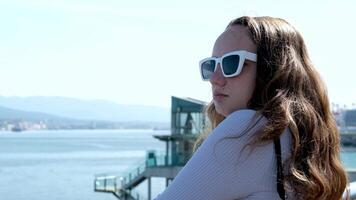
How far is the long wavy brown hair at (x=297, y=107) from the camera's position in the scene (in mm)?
1994

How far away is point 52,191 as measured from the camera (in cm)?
6072

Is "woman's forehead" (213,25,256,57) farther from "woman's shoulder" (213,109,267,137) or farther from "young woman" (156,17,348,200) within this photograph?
"woman's shoulder" (213,109,267,137)

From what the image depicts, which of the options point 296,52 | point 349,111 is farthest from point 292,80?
point 349,111

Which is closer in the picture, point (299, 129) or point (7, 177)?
point (299, 129)

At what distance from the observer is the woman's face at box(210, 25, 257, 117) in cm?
215

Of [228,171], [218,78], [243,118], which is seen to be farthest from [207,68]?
[228,171]

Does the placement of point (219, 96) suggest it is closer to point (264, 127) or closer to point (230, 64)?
point (230, 64)

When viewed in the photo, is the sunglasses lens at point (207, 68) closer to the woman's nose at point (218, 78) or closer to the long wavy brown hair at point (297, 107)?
the woman's nose at point (218, 78)

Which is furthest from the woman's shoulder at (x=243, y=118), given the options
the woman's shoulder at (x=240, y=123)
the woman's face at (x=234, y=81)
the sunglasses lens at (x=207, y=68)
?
the sunglasses lens at (x=207, y=68)

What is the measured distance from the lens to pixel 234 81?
2154mm

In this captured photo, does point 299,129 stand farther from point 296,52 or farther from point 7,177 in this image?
point 7,177

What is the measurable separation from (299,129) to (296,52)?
25 centimetres

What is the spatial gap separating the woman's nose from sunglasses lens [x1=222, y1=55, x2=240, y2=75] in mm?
32

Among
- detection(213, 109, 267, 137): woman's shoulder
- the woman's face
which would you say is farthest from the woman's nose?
detection(213, 109, 267, 137): woman's shoulder
